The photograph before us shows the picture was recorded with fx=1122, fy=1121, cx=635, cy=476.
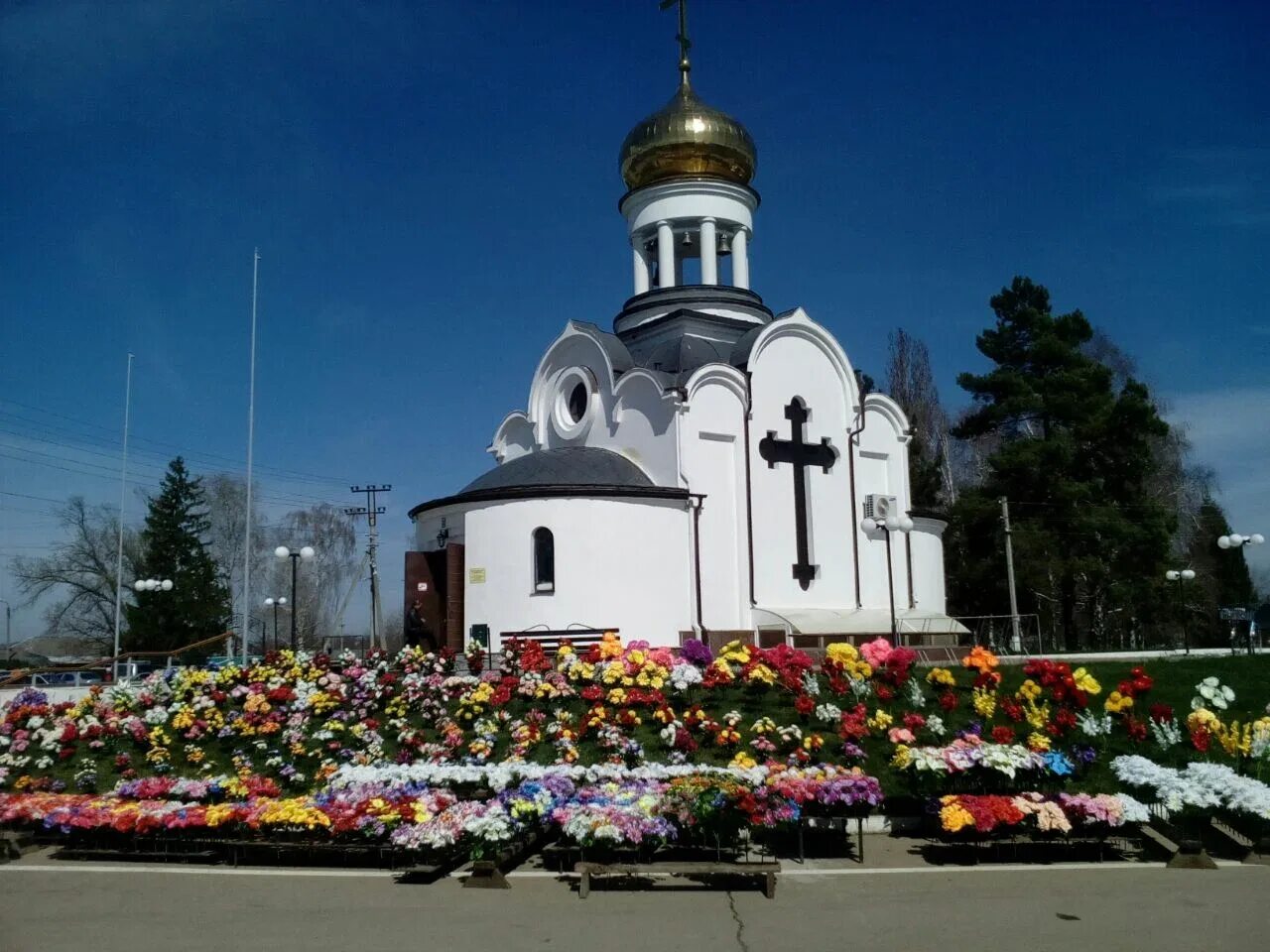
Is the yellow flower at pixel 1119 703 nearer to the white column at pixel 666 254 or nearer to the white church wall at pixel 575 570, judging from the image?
the white church wall at pixel 575 570

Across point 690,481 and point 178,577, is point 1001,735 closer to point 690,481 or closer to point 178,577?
point 690,481

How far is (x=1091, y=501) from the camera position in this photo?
2969 centimetres

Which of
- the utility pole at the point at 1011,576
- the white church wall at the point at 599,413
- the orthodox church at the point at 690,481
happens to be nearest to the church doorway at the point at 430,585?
the orthodox church at the point at 690,481

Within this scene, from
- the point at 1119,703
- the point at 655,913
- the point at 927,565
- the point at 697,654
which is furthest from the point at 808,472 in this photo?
the point at 655,913

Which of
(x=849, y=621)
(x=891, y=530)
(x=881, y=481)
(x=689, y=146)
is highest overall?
(x=689, y=146)

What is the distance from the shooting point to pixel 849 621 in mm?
20938

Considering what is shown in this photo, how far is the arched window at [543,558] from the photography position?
19.1 m

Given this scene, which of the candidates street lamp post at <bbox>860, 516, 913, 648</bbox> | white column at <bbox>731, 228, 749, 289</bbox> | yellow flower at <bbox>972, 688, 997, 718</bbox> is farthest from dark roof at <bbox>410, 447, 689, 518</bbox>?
yellow flower at <bbox>972, 688, 997, 718</bbox>

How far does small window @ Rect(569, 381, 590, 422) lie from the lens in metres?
23.0

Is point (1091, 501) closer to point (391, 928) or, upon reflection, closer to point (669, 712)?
point (669, 712)

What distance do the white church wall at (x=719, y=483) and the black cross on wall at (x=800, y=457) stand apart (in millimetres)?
727

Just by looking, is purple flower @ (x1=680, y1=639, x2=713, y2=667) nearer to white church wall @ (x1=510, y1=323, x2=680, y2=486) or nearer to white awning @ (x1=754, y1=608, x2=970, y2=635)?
white awning @ (x1=754, y1=608, x2=970, y2=635)

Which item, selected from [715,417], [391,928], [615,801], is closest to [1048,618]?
[715,417]

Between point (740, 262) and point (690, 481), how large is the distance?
673 cm
